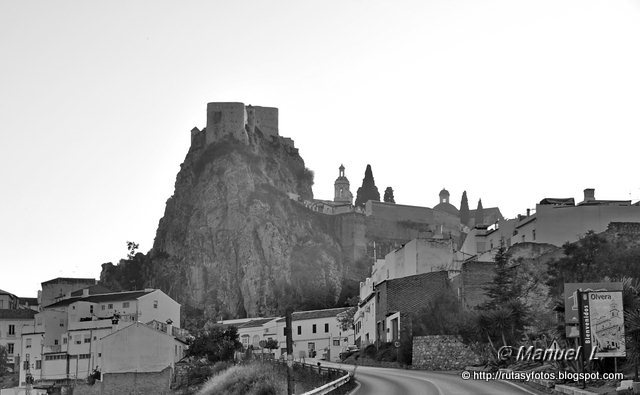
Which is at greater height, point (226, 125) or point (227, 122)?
point (227, 122)

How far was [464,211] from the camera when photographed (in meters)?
189

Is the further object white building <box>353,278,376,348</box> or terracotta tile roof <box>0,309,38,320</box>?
terracotta tile roof <box>0,309,38,320</box>

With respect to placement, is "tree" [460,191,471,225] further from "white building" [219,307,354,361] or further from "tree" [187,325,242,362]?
"tree" [187,325,242,362]

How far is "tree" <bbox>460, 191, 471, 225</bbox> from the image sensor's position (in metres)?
186

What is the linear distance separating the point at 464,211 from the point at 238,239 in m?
49.7

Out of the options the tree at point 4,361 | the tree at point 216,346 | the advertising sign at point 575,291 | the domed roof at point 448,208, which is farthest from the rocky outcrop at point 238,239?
the advertising sign at point 575,291

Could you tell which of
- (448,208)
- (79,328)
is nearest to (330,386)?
(79,328)

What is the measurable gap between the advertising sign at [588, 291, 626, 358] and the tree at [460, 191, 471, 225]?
16005 cm

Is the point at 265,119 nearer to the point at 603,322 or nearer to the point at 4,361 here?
the point at 4,361

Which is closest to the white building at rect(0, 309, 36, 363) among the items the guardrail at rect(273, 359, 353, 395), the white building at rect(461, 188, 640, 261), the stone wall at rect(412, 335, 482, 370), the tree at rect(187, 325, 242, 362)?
the tree at rect(187, 325, 242, 362)

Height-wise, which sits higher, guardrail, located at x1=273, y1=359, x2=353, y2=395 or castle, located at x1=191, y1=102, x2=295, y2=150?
castle, located at x1=191, y1=102, x2=295, y2=150

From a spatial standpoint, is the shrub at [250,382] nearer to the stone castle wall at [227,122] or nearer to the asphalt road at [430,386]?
the asphalt road at [430,386]

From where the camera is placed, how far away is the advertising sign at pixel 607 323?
25.8m

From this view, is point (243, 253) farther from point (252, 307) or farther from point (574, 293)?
point (574, 293)
